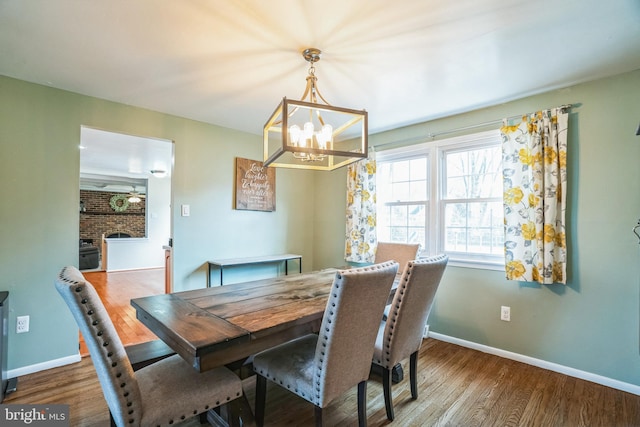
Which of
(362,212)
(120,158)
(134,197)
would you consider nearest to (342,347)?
(362,212)

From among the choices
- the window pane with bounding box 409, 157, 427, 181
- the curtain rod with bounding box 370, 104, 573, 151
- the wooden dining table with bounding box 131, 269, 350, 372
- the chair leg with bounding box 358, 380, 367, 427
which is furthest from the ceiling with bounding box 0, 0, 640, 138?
the chair leg with bounding box 358, 380, 367, 427

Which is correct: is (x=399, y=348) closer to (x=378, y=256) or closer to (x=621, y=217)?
(x=378, y=256)

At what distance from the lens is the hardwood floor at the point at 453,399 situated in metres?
1.81

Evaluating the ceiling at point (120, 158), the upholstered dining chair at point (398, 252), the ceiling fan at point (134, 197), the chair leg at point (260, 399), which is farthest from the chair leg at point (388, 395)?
the ceiling fan at point (134, 197)

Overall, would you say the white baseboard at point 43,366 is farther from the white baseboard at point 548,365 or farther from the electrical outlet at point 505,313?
the electrical outlet at point 505,313

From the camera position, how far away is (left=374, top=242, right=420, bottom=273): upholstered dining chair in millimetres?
2709

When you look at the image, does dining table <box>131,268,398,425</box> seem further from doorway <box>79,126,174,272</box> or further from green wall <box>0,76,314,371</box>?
doorway <box>79,126,174,272</box>

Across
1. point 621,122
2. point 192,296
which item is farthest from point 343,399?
point 621,122

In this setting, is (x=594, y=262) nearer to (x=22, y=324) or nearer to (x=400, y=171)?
(x=400, y=171)

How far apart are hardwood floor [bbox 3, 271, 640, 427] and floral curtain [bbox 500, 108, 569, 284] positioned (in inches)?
30.3

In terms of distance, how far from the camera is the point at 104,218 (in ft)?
29.6

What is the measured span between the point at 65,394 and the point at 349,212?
2.97 m

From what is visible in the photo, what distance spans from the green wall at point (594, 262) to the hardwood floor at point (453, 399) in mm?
237

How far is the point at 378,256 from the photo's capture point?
9.75 feet
